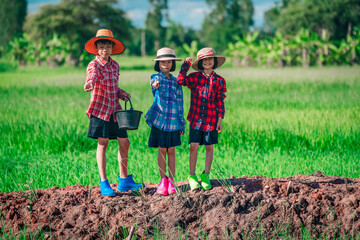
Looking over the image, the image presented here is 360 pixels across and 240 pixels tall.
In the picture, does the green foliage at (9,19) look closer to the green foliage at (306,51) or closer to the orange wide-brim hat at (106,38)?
the green foliage at (306,51)

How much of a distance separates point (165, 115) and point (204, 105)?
38 centimetres

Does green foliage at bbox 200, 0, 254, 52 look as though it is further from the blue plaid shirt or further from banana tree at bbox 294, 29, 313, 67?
the blue plaid shirt

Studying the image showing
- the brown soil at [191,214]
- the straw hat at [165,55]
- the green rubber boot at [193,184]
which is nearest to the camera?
the brown soil at [191,214]

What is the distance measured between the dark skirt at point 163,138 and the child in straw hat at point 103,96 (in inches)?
13.1

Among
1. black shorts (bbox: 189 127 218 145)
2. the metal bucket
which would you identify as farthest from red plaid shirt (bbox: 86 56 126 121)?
black shorts (bbox: 189 127 218 145)

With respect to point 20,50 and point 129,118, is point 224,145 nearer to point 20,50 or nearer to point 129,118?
point 129,118

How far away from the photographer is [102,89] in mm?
3422

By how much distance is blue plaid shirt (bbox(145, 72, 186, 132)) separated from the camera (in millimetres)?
3318

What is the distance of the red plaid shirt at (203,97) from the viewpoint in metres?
3.40

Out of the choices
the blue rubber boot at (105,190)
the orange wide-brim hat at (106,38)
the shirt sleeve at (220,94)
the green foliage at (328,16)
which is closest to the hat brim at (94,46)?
the orange wide-brim hat at (106,38)

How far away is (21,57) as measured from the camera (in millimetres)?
32125

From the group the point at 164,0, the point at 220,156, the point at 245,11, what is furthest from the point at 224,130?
the point at 245,11

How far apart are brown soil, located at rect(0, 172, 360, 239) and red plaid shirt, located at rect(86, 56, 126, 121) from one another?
757 mm

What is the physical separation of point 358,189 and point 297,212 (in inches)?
27.7
